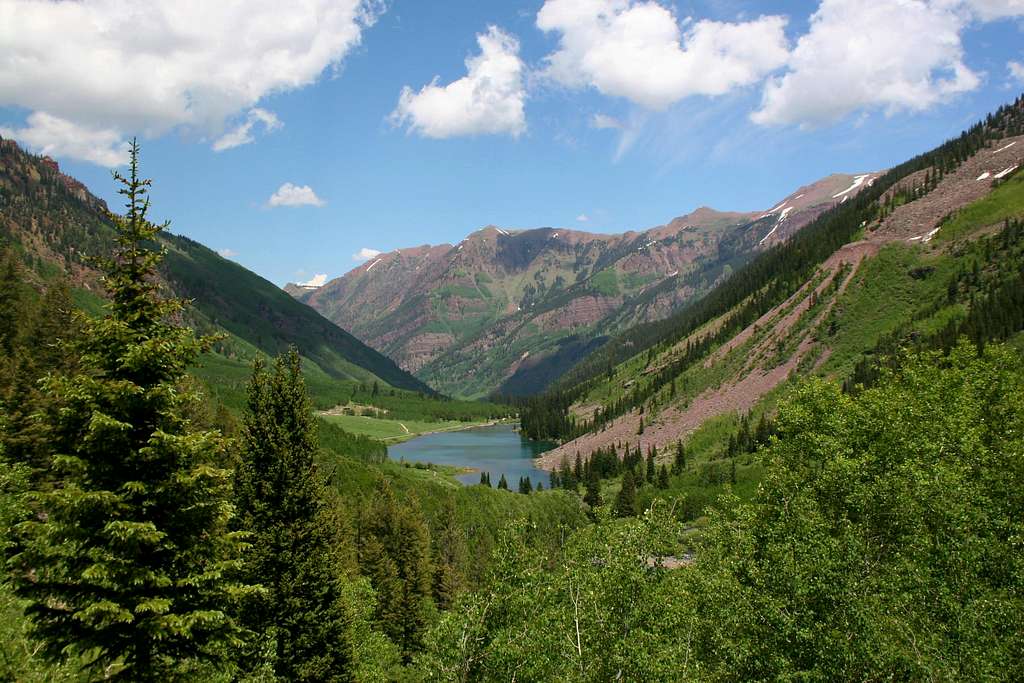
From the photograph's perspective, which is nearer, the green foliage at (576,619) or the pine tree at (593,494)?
the green foliage at (576,619)

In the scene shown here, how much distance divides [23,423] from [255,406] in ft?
92.9

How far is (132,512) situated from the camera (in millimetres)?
14641

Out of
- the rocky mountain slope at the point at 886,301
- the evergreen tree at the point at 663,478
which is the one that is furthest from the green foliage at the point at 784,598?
the evergreen tree at the point at 663,478

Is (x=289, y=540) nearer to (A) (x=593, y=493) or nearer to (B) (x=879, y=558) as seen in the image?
(B) (x=879, y=558)

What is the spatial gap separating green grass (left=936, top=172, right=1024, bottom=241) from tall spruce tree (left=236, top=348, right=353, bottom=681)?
18059 centimetres

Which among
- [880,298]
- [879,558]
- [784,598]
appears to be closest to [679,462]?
[880,298]

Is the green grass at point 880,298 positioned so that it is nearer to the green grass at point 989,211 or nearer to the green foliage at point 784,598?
the green grass at point 989,211

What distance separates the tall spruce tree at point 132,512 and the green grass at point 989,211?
187972 millimetres

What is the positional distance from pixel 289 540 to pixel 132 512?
13.2m

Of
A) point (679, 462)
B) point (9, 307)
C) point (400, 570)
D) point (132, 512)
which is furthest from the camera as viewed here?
point (679, 462)

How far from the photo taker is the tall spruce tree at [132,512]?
45.4 feet

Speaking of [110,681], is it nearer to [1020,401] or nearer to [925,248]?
[1020,401]

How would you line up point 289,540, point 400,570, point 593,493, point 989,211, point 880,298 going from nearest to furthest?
point 289,540 → point 400,570 → point 593,493 → point 880,298 → point 989,211

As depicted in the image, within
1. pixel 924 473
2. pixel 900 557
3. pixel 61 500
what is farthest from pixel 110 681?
pixel 924 473
